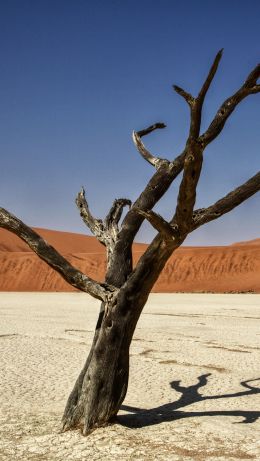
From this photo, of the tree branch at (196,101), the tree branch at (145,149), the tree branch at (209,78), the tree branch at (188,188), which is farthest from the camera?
the tree branch at (145,149)

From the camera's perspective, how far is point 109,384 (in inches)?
228

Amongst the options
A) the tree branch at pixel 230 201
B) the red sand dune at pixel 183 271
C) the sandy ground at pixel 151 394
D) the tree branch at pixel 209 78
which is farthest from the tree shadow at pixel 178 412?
the red sand dune at pixel 183 271

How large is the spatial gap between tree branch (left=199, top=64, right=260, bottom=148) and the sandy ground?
2.83 metres

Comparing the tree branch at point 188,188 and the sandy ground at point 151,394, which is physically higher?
the tree branch at point 188,188

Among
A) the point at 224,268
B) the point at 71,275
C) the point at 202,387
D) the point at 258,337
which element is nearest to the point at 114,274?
the point at 71,275

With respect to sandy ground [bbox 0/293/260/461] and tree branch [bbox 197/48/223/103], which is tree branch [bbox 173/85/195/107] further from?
sandy ground [bbox 0/293/260/461]

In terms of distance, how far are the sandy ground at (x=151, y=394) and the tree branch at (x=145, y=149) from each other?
9.63ft

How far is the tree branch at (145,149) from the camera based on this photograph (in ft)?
21.4

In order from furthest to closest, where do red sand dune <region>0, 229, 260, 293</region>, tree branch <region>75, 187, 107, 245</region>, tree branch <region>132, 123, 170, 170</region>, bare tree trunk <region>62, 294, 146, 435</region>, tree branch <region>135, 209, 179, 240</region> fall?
red sand dune <region>0, 229, 260, 293</region> → tree branch <region>75, 187, 107, 245</region> → tree branch <region>132, 123, 170, 170</region> → bare tree trunk <region>62, 294, 146, 435</region> → tree branch <region>135, 209, 179, 240</region>

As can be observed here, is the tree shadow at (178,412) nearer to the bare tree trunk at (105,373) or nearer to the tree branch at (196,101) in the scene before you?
the bare tree trunk at (105,373)

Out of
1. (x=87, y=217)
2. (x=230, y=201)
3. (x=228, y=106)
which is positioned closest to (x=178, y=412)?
(x=87, y=217)

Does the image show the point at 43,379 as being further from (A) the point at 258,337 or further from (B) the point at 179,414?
(A) the point at 258,337

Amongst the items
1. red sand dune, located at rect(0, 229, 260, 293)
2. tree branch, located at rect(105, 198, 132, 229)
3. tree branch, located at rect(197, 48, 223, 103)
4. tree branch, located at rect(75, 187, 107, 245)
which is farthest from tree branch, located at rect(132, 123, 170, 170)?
red sand dune, located at rect(0, 229, 260, 293)

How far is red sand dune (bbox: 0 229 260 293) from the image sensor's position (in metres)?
40.8
